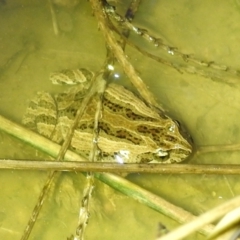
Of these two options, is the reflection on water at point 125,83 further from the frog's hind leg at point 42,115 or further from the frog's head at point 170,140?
the frog's head at point 170,140

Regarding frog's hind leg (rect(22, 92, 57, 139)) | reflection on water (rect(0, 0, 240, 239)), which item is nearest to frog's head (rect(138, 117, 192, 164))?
reflection on water (rect(0, 0, 240, 239))

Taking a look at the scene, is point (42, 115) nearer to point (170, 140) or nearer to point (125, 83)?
point (125, 83)

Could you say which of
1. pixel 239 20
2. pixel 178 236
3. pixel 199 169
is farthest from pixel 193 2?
pixel 178 236

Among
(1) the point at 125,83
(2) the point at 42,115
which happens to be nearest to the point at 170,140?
(1) the point at 125,83

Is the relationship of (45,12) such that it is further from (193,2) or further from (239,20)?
(239,20)

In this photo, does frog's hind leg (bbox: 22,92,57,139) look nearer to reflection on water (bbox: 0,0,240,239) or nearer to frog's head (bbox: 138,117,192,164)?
reflection on water (bbox: 0,0,240,239)

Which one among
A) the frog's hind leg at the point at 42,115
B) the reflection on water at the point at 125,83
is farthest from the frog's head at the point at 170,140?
→ the frog's hind leg at the point at 42,115
